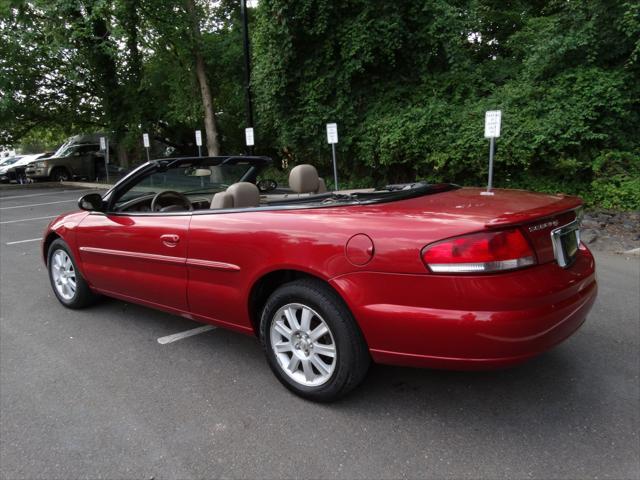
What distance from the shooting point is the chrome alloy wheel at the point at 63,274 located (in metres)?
4.43

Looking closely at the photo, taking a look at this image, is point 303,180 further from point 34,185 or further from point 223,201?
point 34,185

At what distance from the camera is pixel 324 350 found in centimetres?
264

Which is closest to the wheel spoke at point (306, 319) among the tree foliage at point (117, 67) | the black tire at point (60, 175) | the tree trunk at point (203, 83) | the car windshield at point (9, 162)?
the tree trunk at point (203, 83)

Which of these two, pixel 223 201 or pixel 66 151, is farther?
pixel 66 151

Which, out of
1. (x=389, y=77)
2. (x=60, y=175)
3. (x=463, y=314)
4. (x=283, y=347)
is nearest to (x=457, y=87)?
(x=389, y=77)

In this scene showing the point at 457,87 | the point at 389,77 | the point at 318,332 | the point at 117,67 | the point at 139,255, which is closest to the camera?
the point at 318,332

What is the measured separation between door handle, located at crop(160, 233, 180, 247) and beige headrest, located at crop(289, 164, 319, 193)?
0.94 metres

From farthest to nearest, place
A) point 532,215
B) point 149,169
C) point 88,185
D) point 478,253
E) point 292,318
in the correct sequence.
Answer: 1. point 88,185
2. point 149,169
3. point 292,318
4. point 532,215
5. point 478,253

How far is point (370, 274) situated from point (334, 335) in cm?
41

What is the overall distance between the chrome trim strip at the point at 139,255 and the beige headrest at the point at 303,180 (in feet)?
3.24

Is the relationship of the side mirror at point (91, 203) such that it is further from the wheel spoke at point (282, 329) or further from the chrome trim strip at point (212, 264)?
the wheel spoke at point (282, 329)

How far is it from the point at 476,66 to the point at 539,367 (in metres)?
9.73

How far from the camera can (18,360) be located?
3473 mm

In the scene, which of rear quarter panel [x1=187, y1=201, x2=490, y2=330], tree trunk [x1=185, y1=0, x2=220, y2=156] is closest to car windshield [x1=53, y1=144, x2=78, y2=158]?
tree trunk [x1=185, y1=0, x2=220, y2=156]
